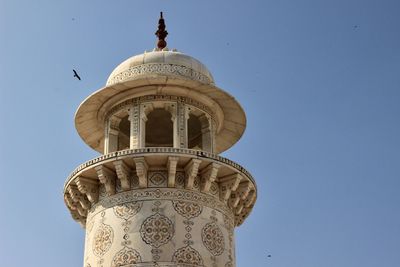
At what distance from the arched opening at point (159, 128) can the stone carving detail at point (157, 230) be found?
175 inches

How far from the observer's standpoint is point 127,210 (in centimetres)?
1750

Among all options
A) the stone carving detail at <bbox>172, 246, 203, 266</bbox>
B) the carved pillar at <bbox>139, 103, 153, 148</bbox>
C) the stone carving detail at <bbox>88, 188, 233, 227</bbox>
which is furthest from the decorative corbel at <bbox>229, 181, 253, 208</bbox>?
the carved pillar at <bbox>139, 103, 153, 148</bbox>

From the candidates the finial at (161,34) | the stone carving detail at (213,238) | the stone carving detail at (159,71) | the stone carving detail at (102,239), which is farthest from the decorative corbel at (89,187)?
the finial at (161,34)

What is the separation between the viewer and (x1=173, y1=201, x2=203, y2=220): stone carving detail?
57.1 ft

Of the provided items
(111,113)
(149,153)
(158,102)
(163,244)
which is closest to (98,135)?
(111,113)

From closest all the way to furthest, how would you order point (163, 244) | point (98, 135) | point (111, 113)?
point (163, 244) < point (111, 113) < point (98, 135)

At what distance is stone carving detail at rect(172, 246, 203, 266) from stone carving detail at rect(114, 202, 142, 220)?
1562 millimetres

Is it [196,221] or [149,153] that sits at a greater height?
[149,153]

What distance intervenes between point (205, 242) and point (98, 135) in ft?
19.3

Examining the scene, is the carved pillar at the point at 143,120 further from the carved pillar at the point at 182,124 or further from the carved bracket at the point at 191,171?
the carved bracket at the point at 191,171

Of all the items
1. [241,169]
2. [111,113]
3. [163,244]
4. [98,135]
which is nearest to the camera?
[163,244]

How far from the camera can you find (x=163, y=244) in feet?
55.2

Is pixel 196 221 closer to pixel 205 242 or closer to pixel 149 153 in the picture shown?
pixel 205 242

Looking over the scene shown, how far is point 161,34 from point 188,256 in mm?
7809
